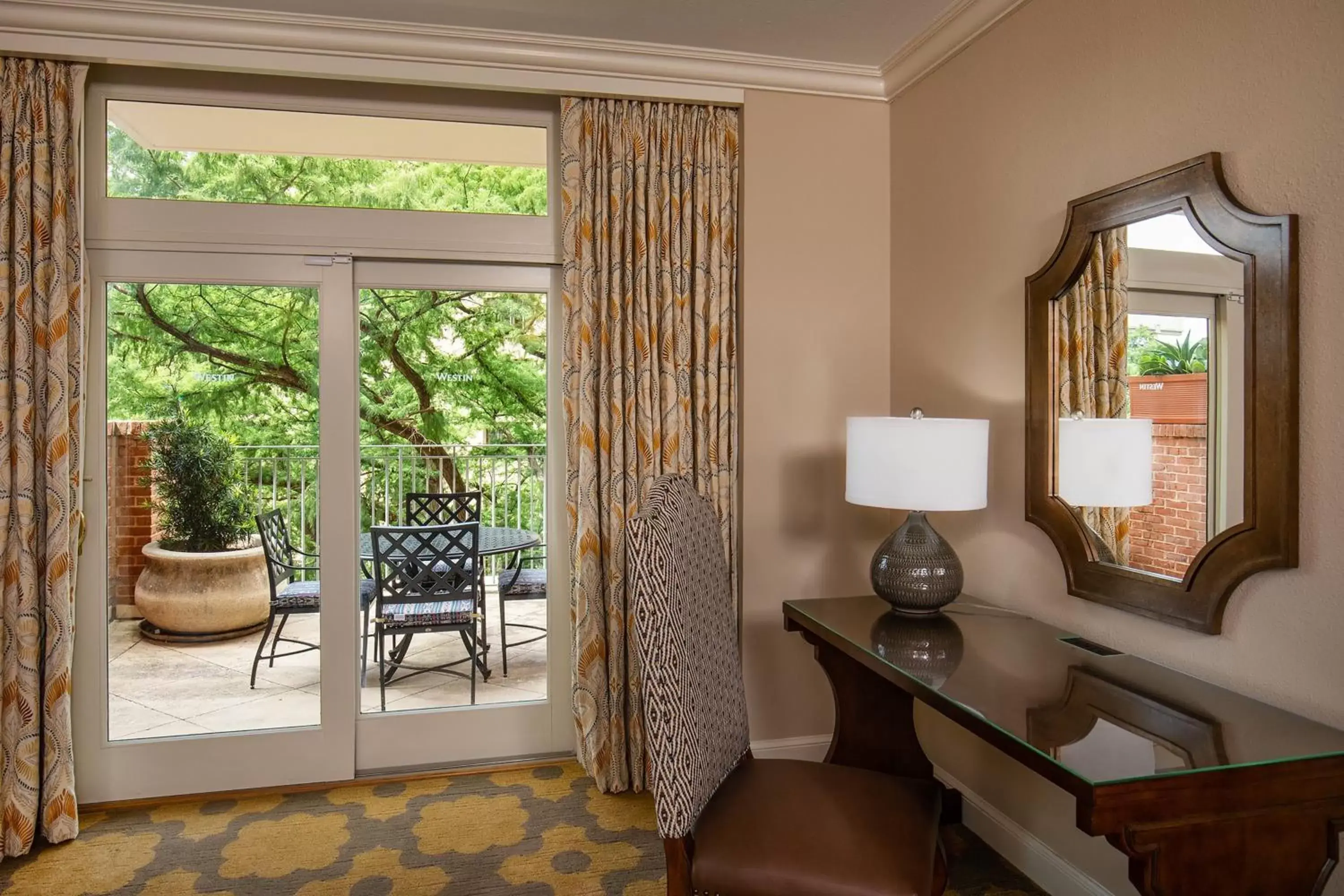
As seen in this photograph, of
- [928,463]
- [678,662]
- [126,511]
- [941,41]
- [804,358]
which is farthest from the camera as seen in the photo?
[804,358]

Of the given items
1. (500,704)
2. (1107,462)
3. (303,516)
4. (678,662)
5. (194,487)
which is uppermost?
(1107,462)

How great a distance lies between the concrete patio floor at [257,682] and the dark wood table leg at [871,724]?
3.93 feet

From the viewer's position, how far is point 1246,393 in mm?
1681

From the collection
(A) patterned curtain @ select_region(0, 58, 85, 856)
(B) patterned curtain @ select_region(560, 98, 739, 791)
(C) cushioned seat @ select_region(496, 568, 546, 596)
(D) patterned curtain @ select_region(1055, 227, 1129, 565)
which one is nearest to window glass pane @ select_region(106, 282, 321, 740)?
(A) patterned curtain @ select_region(0, 58, 85, 856)

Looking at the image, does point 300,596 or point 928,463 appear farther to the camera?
point 300,596

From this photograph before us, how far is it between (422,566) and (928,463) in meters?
1.77

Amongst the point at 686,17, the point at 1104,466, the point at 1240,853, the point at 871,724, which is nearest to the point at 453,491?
the point at 871,724

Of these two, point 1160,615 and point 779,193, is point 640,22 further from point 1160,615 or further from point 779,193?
point 1160,615

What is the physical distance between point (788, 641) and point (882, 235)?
1.51 meters

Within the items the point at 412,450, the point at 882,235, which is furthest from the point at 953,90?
the point at 412,450

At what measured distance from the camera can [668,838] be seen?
1580 mm

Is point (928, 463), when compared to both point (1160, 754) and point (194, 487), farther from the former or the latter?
point (194, 487)

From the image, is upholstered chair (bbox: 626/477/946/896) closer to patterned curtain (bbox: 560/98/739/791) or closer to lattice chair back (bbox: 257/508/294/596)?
patterned curtain (bbox: 560/98/739/791)

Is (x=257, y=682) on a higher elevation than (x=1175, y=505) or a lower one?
lower
